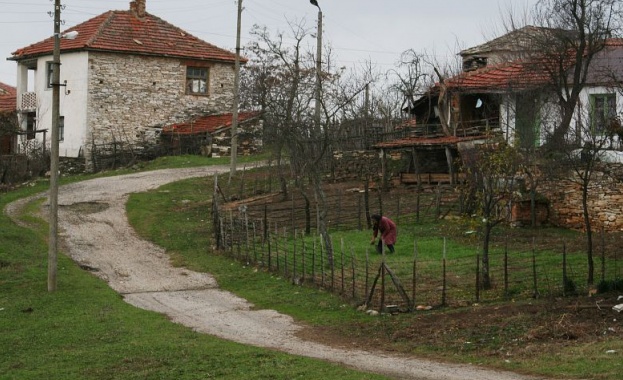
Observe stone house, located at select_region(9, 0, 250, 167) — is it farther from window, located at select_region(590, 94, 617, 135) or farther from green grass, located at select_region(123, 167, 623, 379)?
window, located at select_region(590, 94, 617, 135)

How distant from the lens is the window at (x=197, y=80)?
175 ft

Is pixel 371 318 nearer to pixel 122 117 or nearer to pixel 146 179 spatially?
pixel 146 179

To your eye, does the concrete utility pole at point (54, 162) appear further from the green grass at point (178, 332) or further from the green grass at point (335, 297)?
the green grass at point (335, 297)

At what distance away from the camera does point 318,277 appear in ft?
82.3

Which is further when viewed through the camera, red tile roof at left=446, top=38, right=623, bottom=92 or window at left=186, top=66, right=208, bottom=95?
window at left=186, top=66, right=208, bottom=95

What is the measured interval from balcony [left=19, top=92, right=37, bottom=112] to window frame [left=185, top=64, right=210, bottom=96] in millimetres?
7727

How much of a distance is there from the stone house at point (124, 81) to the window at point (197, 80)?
49mm

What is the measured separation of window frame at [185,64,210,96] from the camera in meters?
53.3

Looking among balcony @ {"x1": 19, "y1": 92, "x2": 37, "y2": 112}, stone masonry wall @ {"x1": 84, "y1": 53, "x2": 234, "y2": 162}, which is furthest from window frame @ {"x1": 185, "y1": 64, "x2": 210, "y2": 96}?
balcony @ {"x1": 19, "y1": 92, "x2": 37, "y2": 112}

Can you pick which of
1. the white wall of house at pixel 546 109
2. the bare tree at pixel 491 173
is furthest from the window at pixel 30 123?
the bare tree at pixel 491 173

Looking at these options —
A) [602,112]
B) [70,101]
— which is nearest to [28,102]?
[70,101]

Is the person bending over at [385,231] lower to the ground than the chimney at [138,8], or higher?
lower

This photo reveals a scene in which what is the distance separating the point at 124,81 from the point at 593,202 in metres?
27.1

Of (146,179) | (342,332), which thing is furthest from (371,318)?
(146,179)
